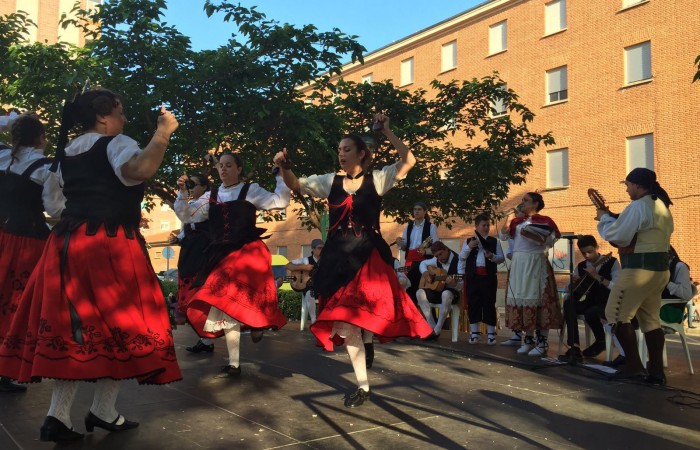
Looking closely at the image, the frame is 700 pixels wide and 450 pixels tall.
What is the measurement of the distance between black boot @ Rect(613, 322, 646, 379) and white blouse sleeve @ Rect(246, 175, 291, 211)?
3.30 m

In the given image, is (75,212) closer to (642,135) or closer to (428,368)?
(428,368)

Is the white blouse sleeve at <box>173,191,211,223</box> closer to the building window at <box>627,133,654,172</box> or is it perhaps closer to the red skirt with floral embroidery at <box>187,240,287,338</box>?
the red skirt with floral embroidery at <box>187,240,287,338</box>

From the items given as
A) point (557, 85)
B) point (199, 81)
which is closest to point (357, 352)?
point (199, 81)

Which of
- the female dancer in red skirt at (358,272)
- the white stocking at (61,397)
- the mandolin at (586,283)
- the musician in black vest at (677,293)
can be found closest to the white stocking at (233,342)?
the female dancer in red skirt at (358,272)

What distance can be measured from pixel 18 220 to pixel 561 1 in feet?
81.2

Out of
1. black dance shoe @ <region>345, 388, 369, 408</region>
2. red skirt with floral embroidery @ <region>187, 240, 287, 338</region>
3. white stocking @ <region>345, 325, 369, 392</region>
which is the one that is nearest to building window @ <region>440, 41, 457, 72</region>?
red skirt with floral embroidery @ <region>187, 240, 287, 338</region>

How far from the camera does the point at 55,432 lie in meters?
3.12

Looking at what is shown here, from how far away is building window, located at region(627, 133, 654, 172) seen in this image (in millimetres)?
21484

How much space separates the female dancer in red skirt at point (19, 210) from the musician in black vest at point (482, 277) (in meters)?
5.66

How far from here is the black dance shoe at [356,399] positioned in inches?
166

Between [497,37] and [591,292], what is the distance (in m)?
22.4

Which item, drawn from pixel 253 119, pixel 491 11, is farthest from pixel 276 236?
pixel 253 119

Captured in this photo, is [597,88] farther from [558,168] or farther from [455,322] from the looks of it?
[455,322]

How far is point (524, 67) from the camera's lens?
2600cm
